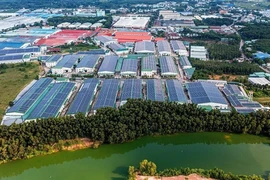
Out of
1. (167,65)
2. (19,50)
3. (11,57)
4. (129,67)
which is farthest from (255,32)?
(11,57)

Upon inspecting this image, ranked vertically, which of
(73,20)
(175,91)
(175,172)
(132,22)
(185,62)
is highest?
(73,20)

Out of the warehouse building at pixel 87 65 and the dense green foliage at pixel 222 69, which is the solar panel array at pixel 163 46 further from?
the warehouse building at pixel 87 65

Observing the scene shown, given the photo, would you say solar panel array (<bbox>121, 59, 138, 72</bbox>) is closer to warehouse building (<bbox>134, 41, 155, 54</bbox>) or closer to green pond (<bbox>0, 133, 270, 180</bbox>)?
warehouse building (<bbox>134, 41, 155, 54</bbox>)

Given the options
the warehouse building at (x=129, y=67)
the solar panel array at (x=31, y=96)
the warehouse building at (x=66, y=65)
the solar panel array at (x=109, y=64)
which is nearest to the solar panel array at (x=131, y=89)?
the warehouse building at (x=129, y=67)

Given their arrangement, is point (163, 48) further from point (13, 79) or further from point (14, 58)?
point (14, 58)

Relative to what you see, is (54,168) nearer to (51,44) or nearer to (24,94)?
(24,94)
